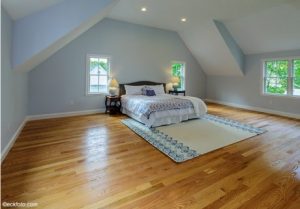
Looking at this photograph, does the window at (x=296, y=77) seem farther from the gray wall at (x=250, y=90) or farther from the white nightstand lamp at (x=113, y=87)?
the white nightstand lamp at (x=113, y=87)

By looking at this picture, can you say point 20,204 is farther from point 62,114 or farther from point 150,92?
point 150,92

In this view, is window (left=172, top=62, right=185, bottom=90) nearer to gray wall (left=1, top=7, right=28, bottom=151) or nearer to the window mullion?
the window mullion

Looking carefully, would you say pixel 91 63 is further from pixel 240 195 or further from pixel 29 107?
pixel 240 195

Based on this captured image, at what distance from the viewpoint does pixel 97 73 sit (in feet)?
19.0

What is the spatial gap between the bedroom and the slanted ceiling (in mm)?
25

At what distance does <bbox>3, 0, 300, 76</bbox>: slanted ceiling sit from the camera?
3.13m

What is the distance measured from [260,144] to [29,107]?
5381 mm

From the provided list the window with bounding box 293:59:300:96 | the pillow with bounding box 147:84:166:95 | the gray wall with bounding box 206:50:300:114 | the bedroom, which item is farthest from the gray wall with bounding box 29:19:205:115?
the window with bounding box 293:59:300:96

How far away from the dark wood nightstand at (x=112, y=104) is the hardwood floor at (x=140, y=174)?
2037mm

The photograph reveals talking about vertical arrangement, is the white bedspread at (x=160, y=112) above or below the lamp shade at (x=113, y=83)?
below

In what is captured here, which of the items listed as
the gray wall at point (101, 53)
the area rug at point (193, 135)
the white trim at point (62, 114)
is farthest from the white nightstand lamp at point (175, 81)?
the white trim at point (62, 114)

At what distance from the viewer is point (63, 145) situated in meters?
3.16

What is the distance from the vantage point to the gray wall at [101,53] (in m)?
4.97

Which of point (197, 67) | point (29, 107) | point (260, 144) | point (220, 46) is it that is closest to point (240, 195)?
point (260, 144)
